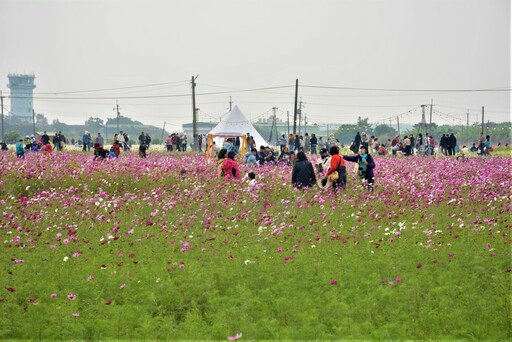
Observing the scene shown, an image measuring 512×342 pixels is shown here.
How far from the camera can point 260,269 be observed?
33.9ft

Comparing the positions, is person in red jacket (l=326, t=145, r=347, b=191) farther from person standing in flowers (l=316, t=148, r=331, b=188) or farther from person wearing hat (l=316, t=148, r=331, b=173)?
person wearing hat (l=316, t=148, r=331, b=173)

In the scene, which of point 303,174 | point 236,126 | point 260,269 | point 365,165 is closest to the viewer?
point 260,269

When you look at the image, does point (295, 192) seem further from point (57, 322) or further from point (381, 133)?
point (381, 133)

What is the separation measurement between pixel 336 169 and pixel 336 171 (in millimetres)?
70

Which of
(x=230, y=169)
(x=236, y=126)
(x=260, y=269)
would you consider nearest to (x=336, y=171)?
(x=230, y=169)

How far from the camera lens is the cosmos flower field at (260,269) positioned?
829cm

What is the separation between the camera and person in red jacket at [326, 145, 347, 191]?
701 inches

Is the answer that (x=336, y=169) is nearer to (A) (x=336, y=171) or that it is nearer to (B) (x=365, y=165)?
(A) (x=336, y=171)

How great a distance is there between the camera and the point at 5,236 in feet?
42.3

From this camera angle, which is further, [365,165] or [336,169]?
[365,165]

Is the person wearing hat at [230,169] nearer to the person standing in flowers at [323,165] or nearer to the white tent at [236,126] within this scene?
the person standing in flowers at [323,165]

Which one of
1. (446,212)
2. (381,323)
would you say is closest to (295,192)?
(446,212)

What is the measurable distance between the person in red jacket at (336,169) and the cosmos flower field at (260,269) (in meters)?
1.66

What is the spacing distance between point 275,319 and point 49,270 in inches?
156
